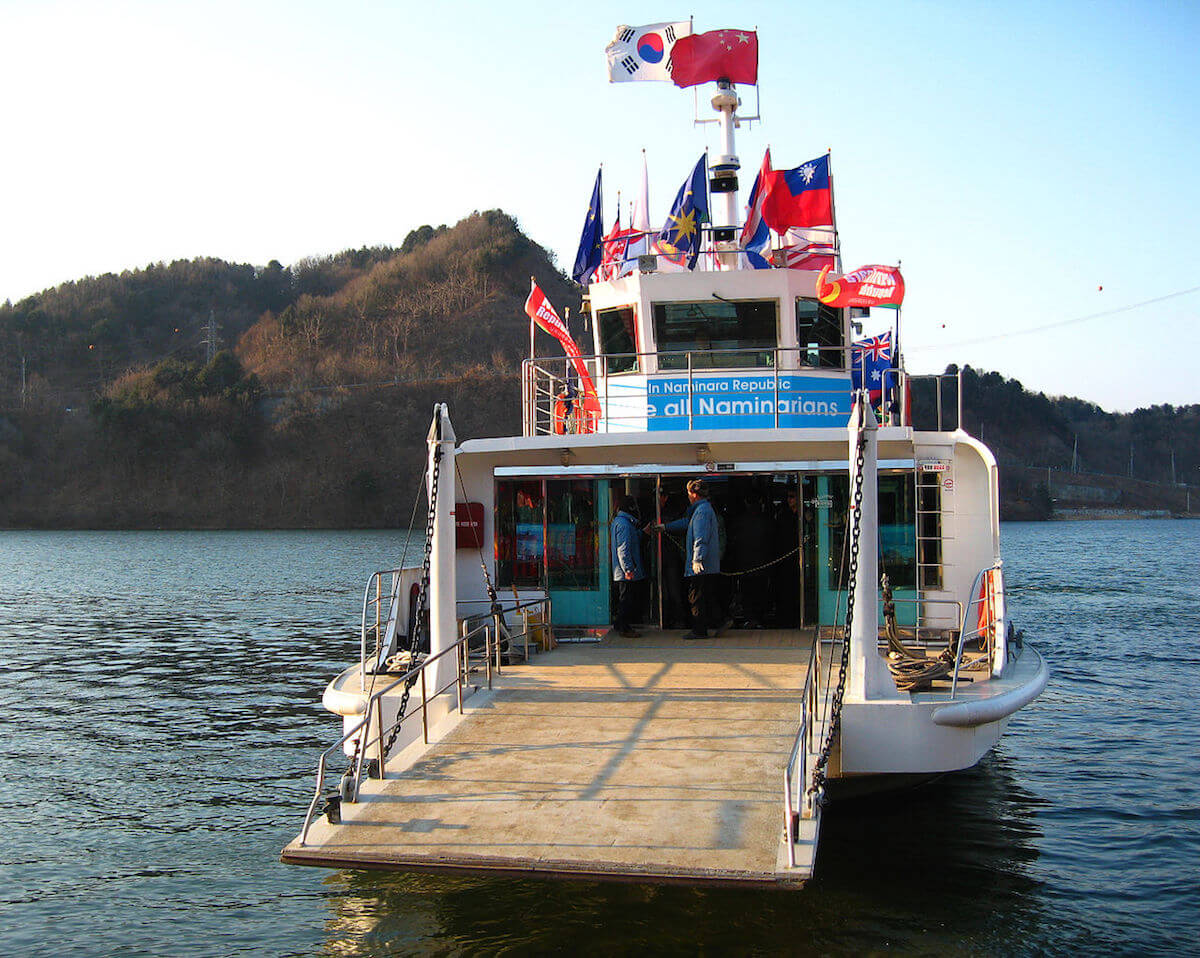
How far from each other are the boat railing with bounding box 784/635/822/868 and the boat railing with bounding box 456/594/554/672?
3503 millimetres

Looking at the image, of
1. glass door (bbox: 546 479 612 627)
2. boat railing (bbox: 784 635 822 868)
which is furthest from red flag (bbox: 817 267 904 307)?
boat railing (bbox: 784 635 822 868)

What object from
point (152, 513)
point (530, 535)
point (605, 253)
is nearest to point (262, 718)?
point (530, 535)

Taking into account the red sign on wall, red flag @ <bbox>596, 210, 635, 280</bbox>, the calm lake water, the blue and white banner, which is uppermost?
red flag @ <bbox>596, 210, 635, 280</bbox>

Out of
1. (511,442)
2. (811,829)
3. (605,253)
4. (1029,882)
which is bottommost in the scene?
(1029,882)

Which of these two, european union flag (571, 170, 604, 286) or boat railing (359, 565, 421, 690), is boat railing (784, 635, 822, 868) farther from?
european union flag (571, 170, 604, 286)

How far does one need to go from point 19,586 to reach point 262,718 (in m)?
28.0

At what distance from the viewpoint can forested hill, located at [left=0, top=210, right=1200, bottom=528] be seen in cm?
8419

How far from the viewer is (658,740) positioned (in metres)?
8.43

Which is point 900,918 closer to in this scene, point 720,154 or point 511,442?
point 511,442

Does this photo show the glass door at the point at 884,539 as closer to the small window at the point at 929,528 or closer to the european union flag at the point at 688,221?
the small window at the point at 929,528

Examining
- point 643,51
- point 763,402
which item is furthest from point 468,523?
point 643,51

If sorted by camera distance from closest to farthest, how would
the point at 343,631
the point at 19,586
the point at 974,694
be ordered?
the point at 974,694 < the point at 343,631 < the point at 19,586

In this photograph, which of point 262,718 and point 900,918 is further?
point 262,718

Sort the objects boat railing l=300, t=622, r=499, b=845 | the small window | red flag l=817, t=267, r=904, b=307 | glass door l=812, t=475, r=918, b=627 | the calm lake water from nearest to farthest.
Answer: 1. boat railing l=300, t=622, r=499, b=845
2. the calm lake water
3. red flag l=817, t=267, r=904, b=307
4. the small window
5. glass door l=812, t=475, r=918, b=627
